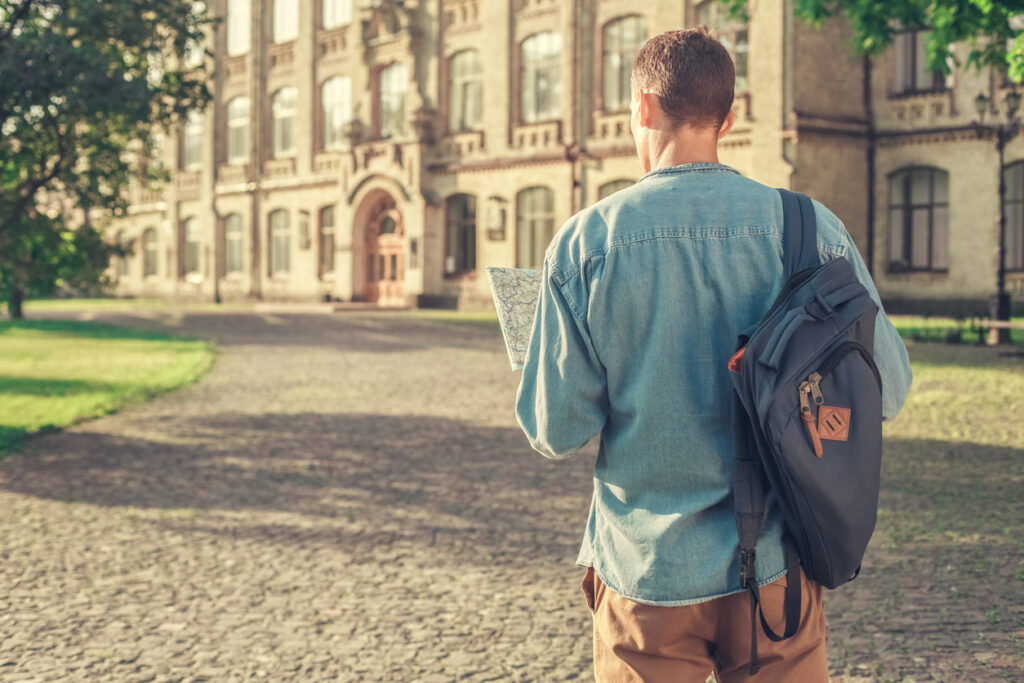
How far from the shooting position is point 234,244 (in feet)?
134

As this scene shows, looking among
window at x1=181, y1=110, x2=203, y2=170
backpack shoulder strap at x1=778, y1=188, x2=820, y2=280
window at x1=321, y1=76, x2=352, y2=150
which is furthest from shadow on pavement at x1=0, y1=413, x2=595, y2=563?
window at x1=181, y1=110, x2=203, y2=170

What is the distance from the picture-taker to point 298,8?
3850 centimetres

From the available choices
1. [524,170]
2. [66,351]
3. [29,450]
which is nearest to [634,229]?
[29,450]

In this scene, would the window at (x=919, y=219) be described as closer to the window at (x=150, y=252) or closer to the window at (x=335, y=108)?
the window at (x=335, y=108)

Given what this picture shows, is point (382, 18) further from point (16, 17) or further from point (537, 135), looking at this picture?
point (16, 17)

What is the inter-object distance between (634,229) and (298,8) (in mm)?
39126

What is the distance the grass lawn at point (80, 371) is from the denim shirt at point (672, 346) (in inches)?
345

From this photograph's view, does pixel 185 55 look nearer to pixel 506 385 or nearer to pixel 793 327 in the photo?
pixel 506 385

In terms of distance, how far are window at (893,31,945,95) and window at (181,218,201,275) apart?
27555 mm

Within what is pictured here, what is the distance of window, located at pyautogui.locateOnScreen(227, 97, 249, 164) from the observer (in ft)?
133

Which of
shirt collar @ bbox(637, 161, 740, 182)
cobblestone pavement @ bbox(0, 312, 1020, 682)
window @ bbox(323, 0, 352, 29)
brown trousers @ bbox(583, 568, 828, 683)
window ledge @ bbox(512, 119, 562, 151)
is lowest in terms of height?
cobblestone pavement @ bbox(0, 312, 1020, 682)

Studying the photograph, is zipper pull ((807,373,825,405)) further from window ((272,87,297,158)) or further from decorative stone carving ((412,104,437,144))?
window ((272,87,297,158))

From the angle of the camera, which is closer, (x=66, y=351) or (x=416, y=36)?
(x=66, y=351)

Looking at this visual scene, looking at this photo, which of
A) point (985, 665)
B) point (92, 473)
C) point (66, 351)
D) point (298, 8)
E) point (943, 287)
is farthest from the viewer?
point (298, 8)
